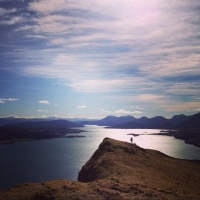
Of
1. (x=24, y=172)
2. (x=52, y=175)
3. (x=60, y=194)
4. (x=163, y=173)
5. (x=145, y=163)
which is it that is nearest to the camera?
(x=60, y=194)

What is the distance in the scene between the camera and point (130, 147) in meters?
49.6

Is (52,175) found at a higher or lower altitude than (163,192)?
lower

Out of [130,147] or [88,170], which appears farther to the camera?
[130,147]

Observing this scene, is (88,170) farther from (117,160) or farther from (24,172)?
(24,172)

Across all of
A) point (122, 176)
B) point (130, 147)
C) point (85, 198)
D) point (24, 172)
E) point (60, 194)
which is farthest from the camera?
point (24, 172)

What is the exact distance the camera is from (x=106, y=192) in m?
22.7

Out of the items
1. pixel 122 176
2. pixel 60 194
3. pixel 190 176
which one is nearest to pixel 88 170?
pixel 122 176

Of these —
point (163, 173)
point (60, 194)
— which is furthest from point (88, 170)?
point (60, 194)

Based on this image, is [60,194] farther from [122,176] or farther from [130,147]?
[130,147]

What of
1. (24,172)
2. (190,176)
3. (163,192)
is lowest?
(24,172)

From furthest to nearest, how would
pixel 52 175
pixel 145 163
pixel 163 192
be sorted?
1. pixel 52 175
2. pixel 145 163
3. pixel 163 192

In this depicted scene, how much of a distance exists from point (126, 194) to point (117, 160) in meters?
16.7

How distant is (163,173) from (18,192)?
87.2 feet

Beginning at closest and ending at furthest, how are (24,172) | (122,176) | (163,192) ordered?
(163,192) → (122,176) → (24,172)
